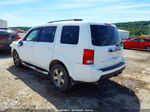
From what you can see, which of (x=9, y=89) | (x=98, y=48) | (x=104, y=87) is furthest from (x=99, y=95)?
(x=9, y=89)

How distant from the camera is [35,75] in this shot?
5.05 metres

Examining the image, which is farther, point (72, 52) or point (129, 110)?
point (72, 52)

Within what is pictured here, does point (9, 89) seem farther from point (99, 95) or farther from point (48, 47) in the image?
point (99, 95)

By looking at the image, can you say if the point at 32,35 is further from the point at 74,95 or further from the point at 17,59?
the point at 74,95

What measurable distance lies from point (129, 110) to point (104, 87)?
121cm

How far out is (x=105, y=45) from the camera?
10.8ft

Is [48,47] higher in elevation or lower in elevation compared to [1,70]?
higher

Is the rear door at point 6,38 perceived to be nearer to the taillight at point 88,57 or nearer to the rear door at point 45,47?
the rear door at point 45,47

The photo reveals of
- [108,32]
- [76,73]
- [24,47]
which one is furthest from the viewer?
[24,47]

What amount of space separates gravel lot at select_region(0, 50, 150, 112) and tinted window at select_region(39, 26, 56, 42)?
140cm

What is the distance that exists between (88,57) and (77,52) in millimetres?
290

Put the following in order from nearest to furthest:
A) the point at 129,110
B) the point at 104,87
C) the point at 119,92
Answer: the point at 129,110, the point at 119,92, the point at 104,87

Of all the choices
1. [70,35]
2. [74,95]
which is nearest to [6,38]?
[70,35]

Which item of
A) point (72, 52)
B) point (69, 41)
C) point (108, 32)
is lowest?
point (72, 52)
